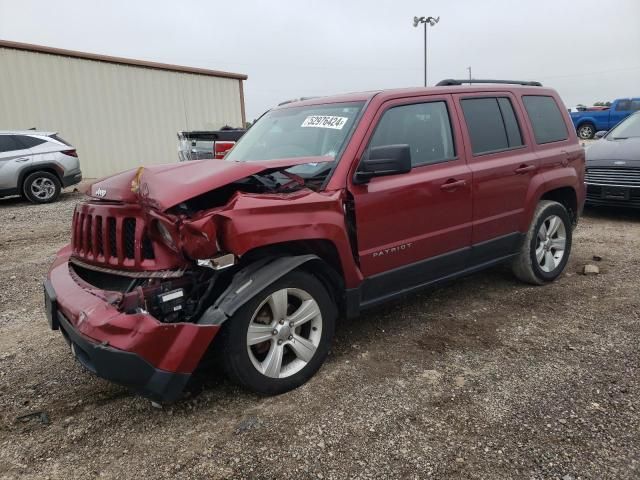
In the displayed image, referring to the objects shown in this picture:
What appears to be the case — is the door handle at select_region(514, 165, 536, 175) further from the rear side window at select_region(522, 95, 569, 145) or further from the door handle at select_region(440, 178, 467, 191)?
the door handle at select_region(440, 178, 467, 191)

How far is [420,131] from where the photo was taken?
12.0ft

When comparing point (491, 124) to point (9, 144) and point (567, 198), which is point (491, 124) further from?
point (9, 144)

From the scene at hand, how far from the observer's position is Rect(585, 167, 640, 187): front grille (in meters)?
7.13

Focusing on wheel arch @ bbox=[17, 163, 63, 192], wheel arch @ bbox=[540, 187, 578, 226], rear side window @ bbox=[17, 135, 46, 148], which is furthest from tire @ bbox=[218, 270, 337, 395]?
rear side window @ bbox=[17, 135, 46, 148]

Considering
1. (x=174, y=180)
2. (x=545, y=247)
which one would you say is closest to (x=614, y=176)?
(x=545, y=247)

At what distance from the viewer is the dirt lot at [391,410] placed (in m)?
2.35

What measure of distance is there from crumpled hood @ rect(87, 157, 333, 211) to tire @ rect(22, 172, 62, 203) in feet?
29.5

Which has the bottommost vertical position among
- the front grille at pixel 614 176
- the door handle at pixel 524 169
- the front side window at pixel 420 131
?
the front grille at pixel 614 176

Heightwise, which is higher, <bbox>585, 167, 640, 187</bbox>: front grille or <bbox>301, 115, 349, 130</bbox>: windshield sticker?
<bbox>301, 115, 349, 130</bbox>: windshield sticker

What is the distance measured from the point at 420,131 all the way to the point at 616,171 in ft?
17.2

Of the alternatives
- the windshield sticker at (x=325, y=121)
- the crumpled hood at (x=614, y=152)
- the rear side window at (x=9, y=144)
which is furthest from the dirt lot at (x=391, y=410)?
the rear side window at (x=9, y=144)

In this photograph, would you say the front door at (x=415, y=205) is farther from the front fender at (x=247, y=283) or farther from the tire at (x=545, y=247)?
the tire at (x=545, y=247)

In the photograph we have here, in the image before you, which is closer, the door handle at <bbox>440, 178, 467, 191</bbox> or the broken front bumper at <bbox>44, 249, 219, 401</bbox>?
the broken front bumper at <bbox>44, 249, 219, 401</bbox>

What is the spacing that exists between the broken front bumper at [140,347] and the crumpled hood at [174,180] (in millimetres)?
595
